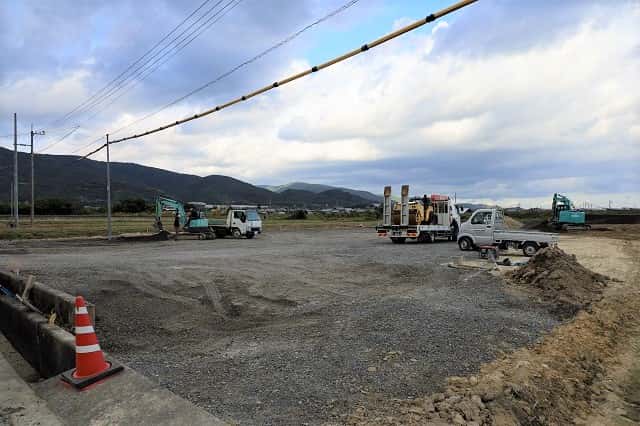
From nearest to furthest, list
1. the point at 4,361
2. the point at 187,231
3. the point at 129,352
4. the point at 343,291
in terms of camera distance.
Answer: the point at 129,352 < the point at 4,361 < the point at 343,291 < the point at 187,231

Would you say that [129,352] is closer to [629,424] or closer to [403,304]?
[403,304]

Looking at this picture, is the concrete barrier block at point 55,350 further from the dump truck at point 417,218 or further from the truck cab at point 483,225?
the dump truck at point 417,218

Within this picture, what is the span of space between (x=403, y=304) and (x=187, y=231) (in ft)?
88.5

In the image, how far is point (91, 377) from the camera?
16.0 ft

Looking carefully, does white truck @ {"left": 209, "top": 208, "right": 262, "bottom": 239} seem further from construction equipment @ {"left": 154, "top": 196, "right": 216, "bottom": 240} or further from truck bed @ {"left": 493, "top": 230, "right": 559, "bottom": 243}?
truck bed @ {"left": 493, "top": 230, "right": 559, "bottom": 243}

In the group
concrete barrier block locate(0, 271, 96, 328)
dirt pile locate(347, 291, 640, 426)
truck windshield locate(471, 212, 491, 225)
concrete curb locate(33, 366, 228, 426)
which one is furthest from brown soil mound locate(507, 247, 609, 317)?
concrete barrier block locate(0, 271, 96, 328)

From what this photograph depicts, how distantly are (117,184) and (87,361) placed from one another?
144m

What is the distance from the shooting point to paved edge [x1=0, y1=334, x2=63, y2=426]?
15.2 feet

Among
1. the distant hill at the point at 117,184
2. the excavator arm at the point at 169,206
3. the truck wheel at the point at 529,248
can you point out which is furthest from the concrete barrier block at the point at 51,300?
the distant hill at the point at 117,184

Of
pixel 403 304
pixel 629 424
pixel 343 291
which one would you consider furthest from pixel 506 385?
pixel 343 291

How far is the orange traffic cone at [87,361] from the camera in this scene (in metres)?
4.94

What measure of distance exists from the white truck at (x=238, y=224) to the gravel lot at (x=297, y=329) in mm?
20414

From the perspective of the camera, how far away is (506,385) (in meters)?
4.84

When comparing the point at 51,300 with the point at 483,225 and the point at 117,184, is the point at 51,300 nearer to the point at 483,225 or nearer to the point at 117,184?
the point at 483,225
